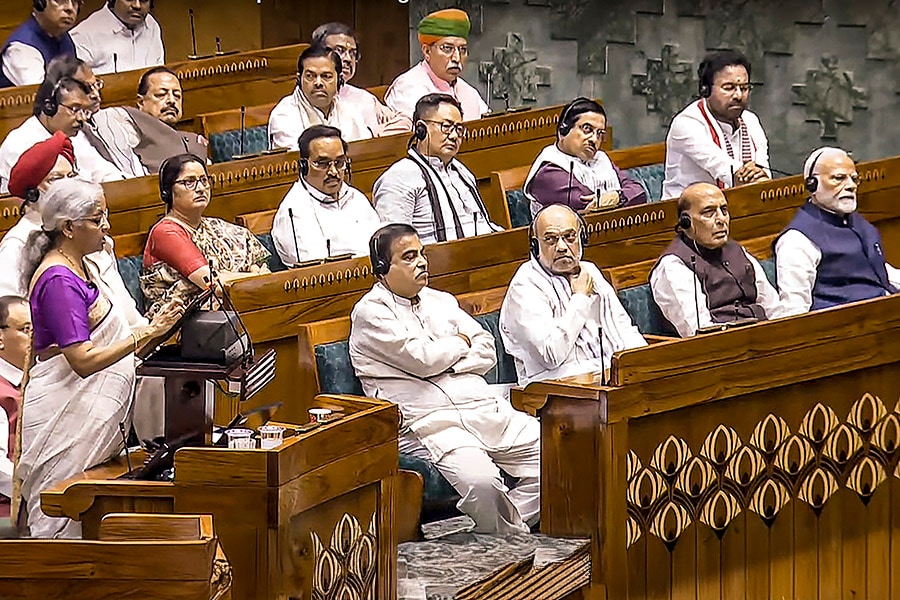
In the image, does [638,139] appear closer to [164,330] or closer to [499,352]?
[499,352]

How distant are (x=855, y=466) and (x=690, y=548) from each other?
0.54 metres

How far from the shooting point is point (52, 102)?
5.18 metres

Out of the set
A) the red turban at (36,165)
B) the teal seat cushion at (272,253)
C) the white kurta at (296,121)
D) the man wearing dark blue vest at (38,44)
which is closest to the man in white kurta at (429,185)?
the teal seat cushion at (272,253)

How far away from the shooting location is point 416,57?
331 inches

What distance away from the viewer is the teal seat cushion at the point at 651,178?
641cm

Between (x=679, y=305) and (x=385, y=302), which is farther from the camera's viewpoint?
(x=679, y=305)

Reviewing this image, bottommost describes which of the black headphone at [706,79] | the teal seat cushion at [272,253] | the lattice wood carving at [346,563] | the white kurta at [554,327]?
the lattice wood carving at [346,563]

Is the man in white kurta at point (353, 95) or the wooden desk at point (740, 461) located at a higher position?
the man in white kurta at point (353, 95)

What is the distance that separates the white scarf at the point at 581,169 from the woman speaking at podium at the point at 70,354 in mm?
2502

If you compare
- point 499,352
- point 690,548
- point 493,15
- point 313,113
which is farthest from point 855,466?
point 493,15

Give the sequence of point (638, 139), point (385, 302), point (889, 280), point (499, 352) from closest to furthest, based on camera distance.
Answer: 1. point (385, 302)
2. point (499, 352)
3. point (889, 280)
4. point (638, 139)

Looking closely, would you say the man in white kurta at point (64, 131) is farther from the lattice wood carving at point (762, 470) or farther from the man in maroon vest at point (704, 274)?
the lattice wood carving at point (762, 470)

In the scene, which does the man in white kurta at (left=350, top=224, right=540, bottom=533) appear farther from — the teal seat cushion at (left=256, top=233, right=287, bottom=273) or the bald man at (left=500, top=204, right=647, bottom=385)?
the teal seat cushion at (left=256, top=233, right=287, bottom=273)

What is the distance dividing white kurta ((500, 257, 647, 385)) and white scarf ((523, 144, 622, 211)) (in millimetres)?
988
